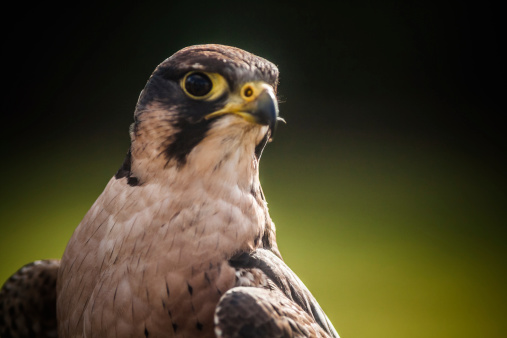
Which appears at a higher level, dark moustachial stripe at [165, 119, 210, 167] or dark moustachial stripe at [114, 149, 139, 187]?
dark moustachial stripe at [165, 119, 210, 167]

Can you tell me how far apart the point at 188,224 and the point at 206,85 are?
0.89ft

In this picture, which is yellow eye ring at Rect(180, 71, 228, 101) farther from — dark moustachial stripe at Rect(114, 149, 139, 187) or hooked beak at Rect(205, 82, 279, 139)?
dark moustachial stripe at Rect(114, 149, 139, 187)

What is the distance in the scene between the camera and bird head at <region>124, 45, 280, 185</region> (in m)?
1.00

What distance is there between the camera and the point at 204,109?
3.34 feet

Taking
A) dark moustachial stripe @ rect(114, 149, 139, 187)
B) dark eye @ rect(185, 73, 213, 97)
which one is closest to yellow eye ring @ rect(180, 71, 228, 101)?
dark eye @ rect(185, 73, 213, 97)

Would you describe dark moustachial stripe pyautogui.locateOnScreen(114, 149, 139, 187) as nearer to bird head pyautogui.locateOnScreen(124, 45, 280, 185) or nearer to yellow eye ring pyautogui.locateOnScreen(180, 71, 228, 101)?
bird head pyautogui.locateOnScreen(124, 45, 280, 185)

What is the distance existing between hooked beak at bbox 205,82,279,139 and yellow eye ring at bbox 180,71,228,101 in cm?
3

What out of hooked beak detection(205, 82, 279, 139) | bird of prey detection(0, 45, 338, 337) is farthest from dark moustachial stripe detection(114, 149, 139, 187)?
hooked beak detection(205, 82, 279, 139)

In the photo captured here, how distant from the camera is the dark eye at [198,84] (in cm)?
100

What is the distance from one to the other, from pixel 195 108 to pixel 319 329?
0.50m

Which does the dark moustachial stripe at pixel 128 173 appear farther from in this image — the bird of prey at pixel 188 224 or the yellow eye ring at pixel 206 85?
the yellow eye ring at pixel 206 85

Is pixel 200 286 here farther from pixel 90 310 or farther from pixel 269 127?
pixel 269 127

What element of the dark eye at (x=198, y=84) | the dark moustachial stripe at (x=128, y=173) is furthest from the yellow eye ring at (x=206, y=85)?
the dark moustachial stripe at (x=128, y=173)

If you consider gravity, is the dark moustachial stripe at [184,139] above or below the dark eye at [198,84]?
below
